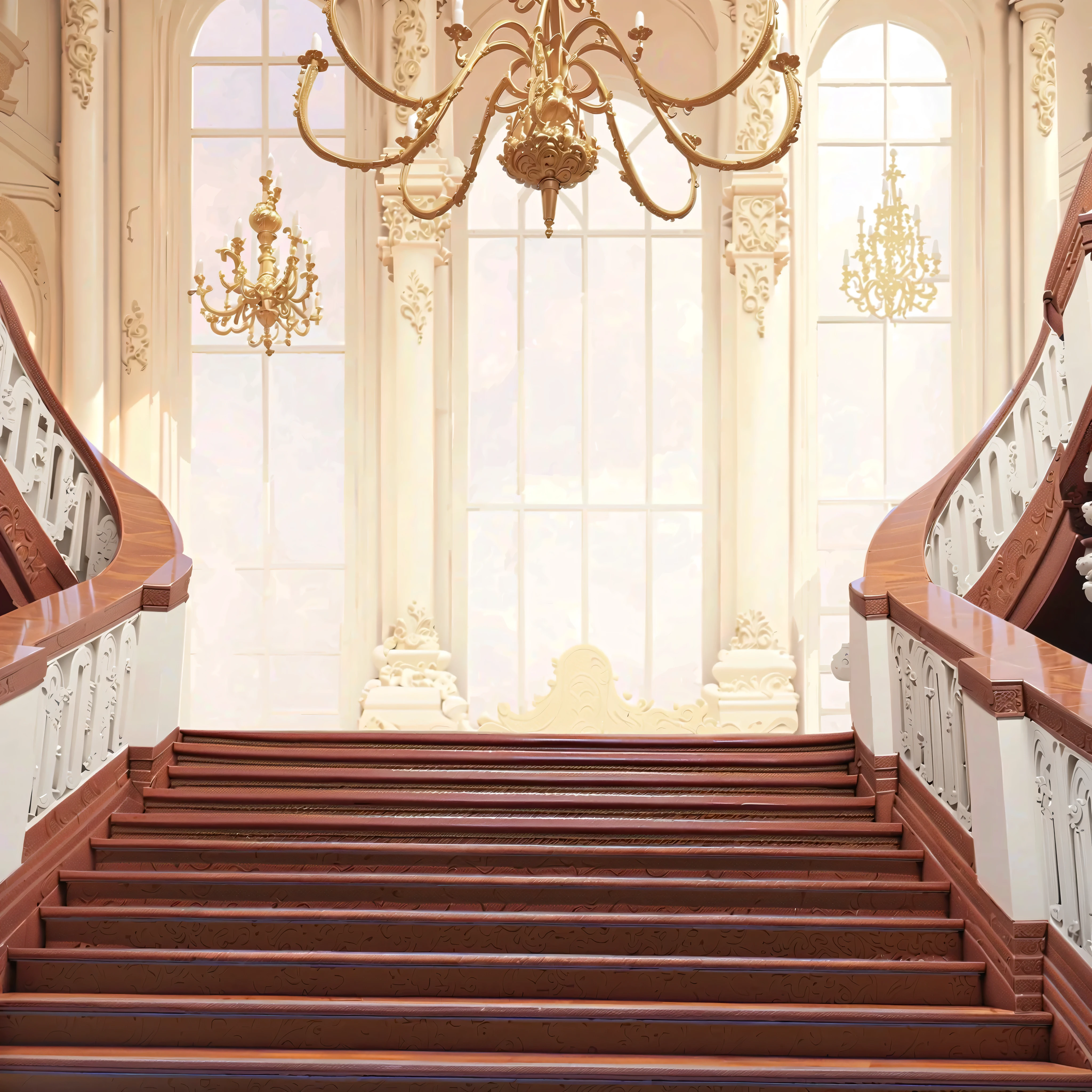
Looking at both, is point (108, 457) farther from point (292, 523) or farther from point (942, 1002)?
point (942, 1002)

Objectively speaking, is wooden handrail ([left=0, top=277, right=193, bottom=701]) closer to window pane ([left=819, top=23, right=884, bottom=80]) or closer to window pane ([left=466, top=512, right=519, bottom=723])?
window pane ([left=466, top=512, right=519, bottom=723])

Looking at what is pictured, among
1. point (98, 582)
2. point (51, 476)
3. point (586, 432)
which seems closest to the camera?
point (98, 582)

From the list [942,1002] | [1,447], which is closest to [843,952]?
[942,1002]

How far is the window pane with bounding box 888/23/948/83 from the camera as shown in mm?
7523

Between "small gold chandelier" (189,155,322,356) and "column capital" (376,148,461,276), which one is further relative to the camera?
"column capital" (376,148,461,276)

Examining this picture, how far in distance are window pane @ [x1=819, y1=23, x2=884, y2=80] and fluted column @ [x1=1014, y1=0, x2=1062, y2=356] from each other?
89 centimetres

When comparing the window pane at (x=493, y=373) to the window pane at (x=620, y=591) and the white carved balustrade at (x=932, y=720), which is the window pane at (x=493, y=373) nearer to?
the window pane at (x=620, y=591)

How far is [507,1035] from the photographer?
2479 mm

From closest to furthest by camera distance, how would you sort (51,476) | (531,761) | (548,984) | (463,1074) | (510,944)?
1. (463,1074)
2. (548,984)
3. (510,944)
4. (531,761)
5. (51,476)

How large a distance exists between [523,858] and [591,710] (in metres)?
3.69

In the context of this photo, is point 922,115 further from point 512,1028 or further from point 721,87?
point 512,1028

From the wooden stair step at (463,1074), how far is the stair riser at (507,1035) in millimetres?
107

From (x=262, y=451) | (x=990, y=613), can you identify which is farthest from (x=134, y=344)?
(x=990, y=613)

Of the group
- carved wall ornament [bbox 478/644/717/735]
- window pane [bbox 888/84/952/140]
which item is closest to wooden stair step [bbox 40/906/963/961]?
carved wall ornament [bbox 478/644/717/735]
